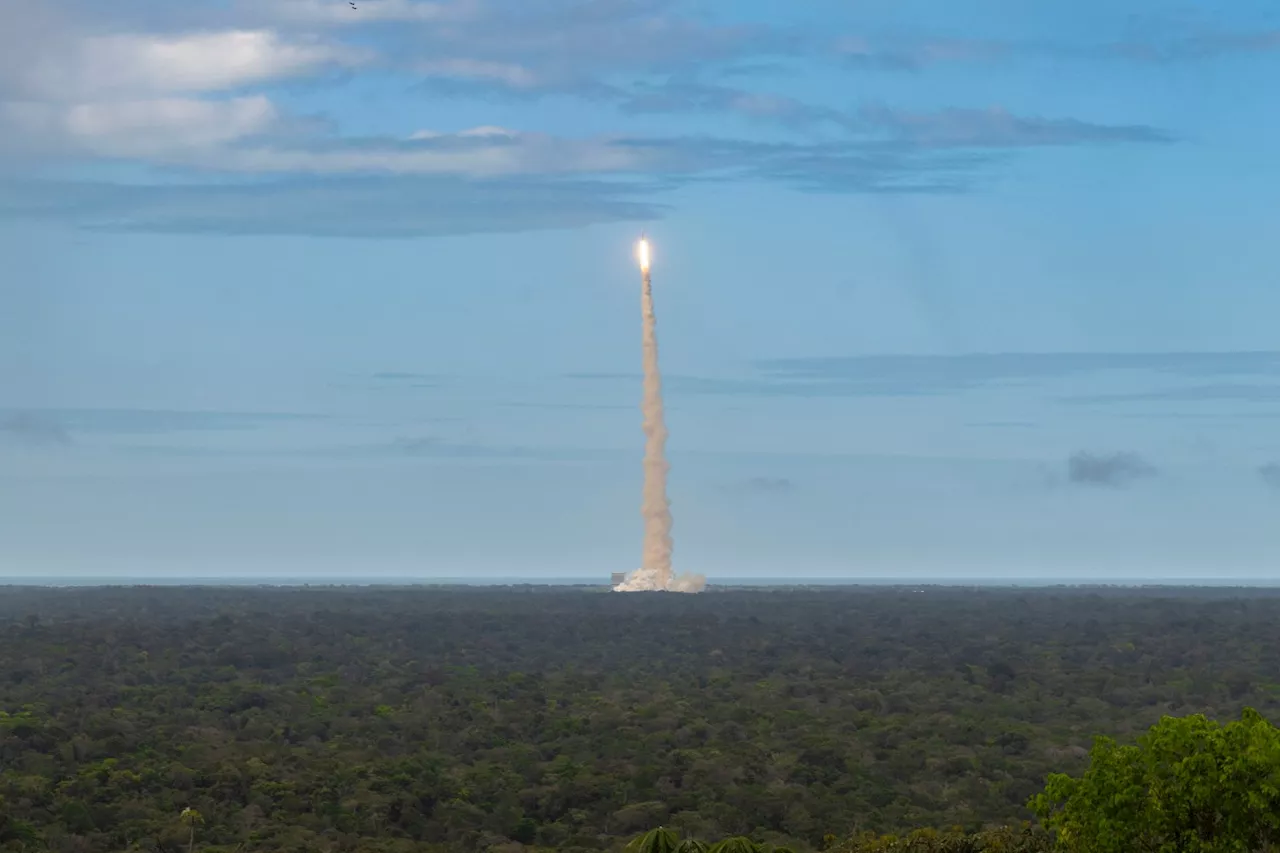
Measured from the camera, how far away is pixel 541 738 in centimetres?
12812

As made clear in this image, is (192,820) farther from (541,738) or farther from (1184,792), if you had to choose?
(1184,792)

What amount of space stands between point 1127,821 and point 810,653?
14978cm

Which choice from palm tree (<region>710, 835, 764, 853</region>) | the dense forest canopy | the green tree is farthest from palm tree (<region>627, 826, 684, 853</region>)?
the dense forest canopy

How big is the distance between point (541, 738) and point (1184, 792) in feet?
277

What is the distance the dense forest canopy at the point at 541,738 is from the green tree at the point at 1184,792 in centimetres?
3616

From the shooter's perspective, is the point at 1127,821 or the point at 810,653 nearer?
the point at 1127,821

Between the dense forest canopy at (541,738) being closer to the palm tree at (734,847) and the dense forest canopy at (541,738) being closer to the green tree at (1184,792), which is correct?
the green tree at (1184,792)

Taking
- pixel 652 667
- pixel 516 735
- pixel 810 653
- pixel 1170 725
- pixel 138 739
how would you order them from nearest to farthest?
pixel 1170 725, pixel 138 739, pixel 516 735, pixel 652 667, pixel 810 653

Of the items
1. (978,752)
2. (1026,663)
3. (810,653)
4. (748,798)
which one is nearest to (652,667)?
(810,653)

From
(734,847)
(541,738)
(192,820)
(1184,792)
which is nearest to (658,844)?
(734,847)

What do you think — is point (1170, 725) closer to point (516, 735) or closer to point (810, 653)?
point (516, 735)

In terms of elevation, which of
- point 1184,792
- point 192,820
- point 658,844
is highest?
point 1184,792

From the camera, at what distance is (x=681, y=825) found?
9350 cm

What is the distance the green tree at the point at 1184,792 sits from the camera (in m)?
46.5
